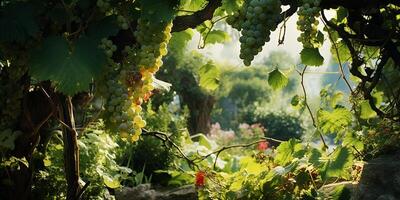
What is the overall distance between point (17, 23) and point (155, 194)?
8.05ft

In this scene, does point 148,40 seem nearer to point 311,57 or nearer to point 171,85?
point 311,57

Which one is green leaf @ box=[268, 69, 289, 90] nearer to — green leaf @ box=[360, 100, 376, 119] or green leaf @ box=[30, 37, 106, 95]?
green leaf @ box=[360, 100, 376, 119]

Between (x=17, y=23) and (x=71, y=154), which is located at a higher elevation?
(x=17, y=23)

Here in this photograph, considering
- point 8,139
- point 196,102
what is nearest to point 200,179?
point 8,139

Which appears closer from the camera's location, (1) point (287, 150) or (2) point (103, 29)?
(2) point (103, 29)

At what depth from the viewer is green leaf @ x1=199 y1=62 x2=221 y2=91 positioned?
214 cm

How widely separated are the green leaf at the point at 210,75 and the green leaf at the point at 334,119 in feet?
1.44

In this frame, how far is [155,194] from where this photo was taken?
3625mm

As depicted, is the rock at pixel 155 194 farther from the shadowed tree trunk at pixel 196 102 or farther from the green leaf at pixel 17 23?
the shadowed tree trunk at pixel 196 102

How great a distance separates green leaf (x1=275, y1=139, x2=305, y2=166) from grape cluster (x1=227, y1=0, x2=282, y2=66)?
90cm

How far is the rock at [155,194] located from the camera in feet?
11.0

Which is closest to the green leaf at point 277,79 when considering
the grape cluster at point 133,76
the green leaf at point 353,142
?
the green leaf at point 353,142

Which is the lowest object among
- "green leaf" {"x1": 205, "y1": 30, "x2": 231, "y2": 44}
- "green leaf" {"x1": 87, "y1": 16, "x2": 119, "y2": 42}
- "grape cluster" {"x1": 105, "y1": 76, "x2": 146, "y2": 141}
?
"grape cluster" {"x1": 105, "y1": 76, "x2": 146, "y2": 141}

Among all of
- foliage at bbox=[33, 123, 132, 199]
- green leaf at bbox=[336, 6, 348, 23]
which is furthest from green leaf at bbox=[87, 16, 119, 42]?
foliage at bbox=[33, 123, 132, 199]
